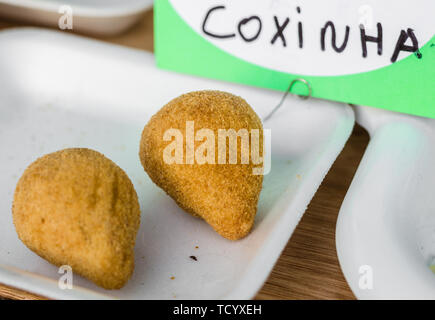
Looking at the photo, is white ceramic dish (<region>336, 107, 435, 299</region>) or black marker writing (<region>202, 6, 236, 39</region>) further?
A: black marker writing (<region>202, 6, 236, 39</region>)

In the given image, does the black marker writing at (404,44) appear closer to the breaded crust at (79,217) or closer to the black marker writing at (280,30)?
the black marker writing at (280,30)

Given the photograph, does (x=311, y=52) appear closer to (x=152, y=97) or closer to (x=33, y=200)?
(x=152, y=97)

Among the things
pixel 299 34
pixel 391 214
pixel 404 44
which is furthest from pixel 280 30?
pixel 391 214

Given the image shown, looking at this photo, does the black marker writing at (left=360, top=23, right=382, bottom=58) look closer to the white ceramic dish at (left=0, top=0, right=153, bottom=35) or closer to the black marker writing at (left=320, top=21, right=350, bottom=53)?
the black marker writing at (left=320, top=21, right=350, bottom=53)

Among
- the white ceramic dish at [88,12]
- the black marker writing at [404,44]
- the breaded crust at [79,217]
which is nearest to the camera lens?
the breaded crust at [79,217]

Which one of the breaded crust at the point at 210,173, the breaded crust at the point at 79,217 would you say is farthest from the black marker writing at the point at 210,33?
the breaded crust at the point at 79,217

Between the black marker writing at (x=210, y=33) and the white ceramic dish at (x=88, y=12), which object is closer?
the black marker writing at (x=210, y=33)

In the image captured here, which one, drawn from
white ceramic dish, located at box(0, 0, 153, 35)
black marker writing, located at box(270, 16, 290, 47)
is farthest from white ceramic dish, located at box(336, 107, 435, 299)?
white ceramic dish, located at box(0, 0, 153, 35)
